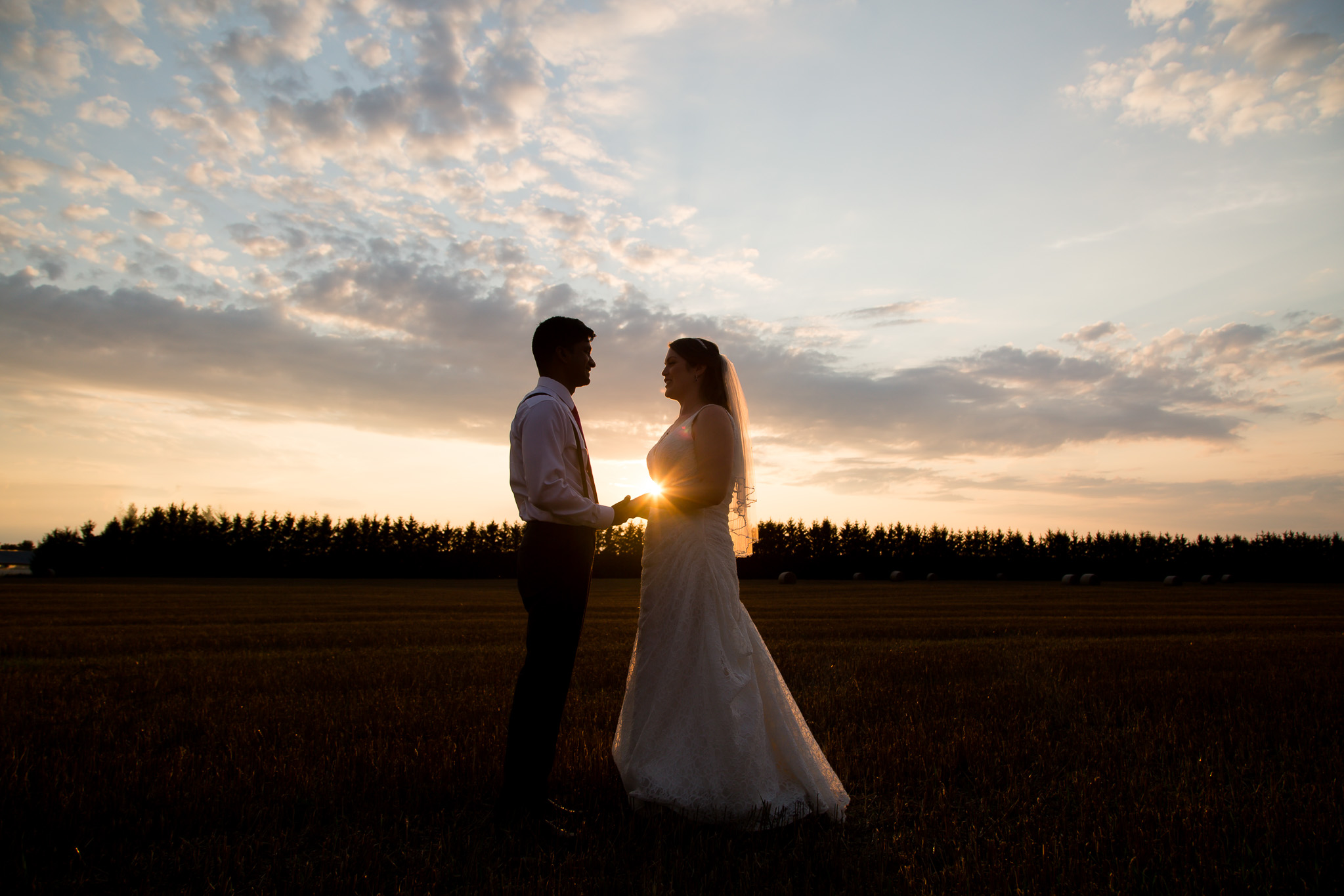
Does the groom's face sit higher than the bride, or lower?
higher

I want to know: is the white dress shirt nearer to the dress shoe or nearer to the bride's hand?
the bride's hand

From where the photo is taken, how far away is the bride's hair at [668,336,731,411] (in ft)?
16.3

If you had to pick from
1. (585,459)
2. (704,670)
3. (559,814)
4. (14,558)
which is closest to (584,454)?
(585,459)

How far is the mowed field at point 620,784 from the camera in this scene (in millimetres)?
3635

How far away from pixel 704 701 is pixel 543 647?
3.43 feet

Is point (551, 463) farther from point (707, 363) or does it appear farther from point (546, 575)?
point (707, 363)

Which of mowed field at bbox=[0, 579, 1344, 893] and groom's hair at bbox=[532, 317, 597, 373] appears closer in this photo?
mowed field at bbox=[0, 579, 1344, 893]

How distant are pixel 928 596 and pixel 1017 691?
3556 centimetres

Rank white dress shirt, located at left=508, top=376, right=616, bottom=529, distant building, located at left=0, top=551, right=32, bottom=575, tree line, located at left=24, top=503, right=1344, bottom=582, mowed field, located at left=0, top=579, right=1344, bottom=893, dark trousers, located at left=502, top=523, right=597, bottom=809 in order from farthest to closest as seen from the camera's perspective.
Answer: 1. distant building, located at left=0, top=551, right=32, bottom=575
2. tree line, located at left=24, top=503, right=1344, bottom=582
3. dark trousers, located at left=502, top=523, right=597, bottom=809
4. white dress shirt, located at left=508, top=376, right=616, bottom=529
5. mowed field, located at left=0, top=579, right=1344, bottom=893

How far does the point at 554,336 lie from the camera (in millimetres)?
4547

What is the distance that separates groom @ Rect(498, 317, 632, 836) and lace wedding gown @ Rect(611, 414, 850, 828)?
20.8 inches

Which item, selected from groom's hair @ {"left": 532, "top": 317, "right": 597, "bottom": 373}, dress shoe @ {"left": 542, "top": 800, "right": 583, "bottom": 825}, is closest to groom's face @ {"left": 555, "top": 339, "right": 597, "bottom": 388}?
groom's hair @ {"left": 532, "top": 317, "right": 597, "bottom": 373}

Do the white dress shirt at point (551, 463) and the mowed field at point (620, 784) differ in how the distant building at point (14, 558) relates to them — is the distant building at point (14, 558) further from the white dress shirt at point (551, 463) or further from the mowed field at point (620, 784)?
the white dress shirt at point (551, 463)

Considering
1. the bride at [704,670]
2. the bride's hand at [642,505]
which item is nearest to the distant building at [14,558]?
the bride's hand at [642,505]
